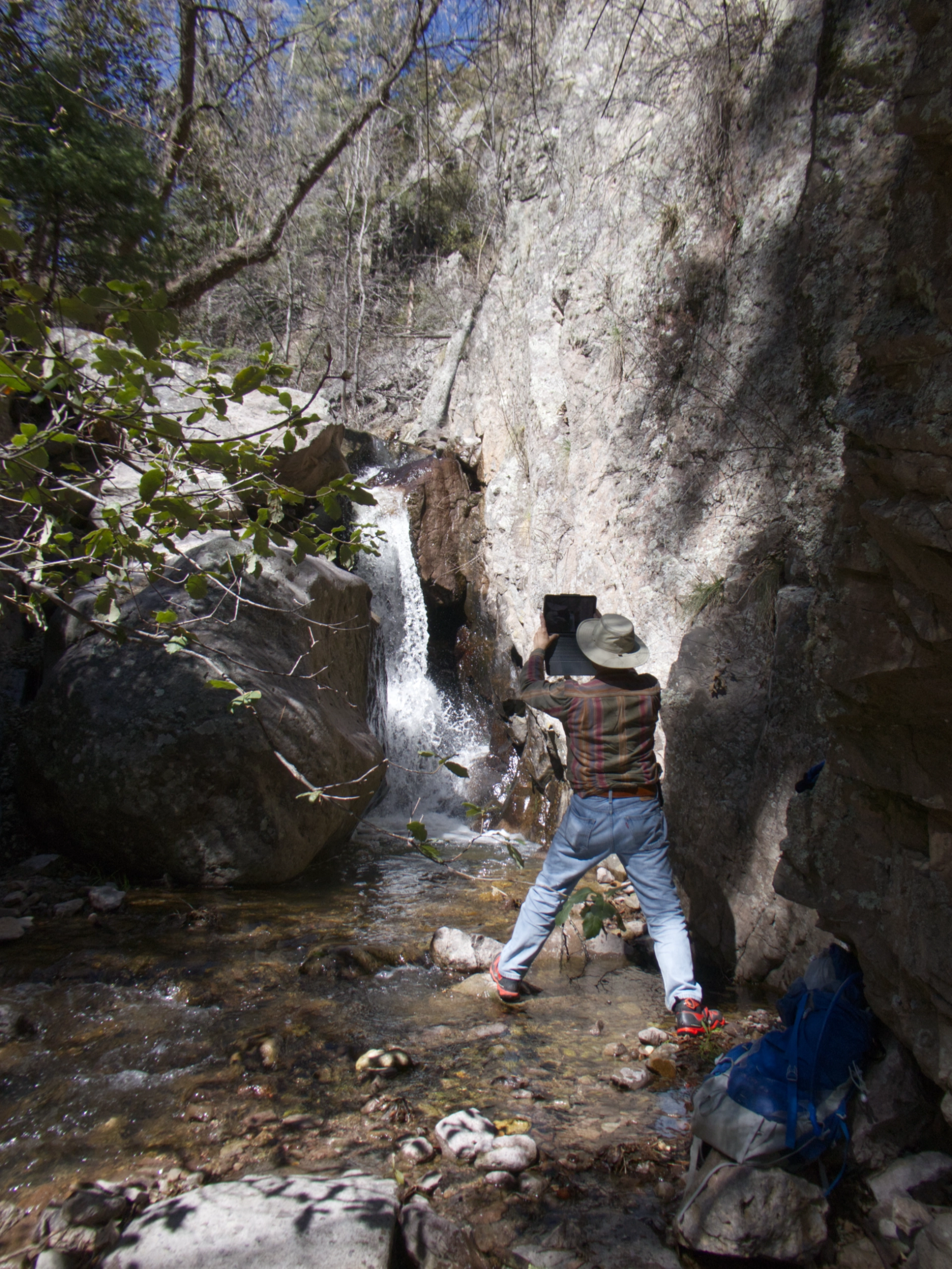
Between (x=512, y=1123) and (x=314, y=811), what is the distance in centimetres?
300

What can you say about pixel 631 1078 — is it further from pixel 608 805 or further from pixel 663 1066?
pixel 608 805

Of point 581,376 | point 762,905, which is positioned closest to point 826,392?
point 762,905

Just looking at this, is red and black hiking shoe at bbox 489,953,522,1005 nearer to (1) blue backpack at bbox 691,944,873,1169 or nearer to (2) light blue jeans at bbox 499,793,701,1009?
(2) light blue jeans at bbox 499,793,701,1009

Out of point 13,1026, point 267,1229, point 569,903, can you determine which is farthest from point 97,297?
point 569,903

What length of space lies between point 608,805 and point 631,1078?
1.09 m

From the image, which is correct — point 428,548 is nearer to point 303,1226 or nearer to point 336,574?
point 336,574

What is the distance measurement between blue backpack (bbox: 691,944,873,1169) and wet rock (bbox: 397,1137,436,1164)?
763 millimetres

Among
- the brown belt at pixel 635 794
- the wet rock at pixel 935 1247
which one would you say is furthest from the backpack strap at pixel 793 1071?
the brown belt at pixel 635 794

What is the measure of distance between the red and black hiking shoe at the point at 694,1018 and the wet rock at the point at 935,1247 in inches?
52.7

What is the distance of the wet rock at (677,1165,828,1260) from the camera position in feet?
5.57

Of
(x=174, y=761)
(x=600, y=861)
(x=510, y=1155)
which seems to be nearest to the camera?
(x=510, y=1155)

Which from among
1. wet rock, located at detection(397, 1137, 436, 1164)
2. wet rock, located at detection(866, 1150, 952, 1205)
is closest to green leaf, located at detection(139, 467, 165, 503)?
wet rock, located at detection(397, 1137, 436, 1164)

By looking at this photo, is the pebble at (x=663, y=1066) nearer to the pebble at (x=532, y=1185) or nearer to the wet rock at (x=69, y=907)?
the pebble at (x=532, y=1185)

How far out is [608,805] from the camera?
3.35m
